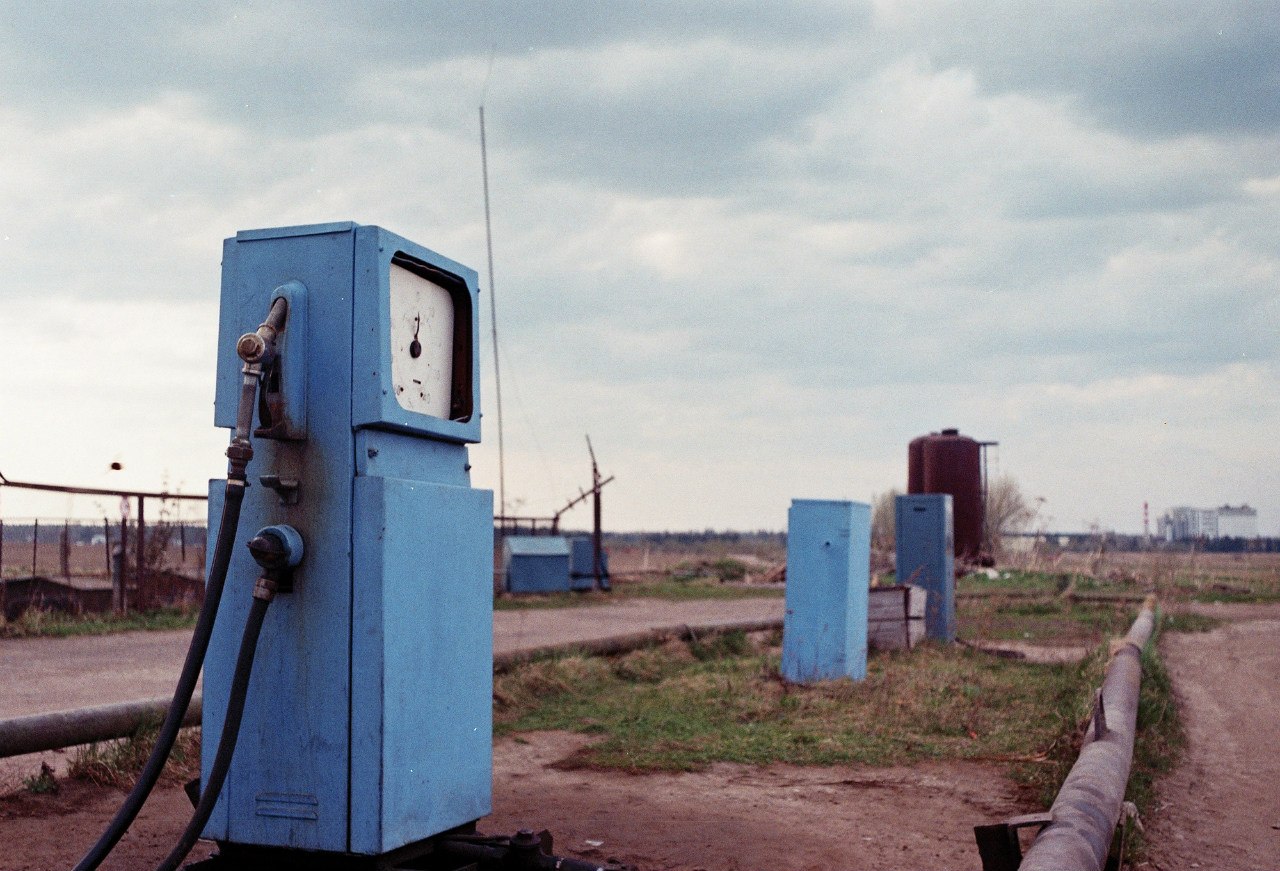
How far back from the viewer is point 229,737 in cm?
334

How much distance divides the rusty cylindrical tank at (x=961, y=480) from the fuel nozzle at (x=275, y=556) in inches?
1073

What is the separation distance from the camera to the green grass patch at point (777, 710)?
727cm

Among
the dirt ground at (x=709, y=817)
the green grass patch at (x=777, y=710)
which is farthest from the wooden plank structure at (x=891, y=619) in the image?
the dirt ground at (x=709, y=817)

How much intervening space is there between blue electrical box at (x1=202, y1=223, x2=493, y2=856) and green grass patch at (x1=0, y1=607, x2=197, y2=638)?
11.1 meters

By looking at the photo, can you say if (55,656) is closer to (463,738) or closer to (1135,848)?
(463,738)

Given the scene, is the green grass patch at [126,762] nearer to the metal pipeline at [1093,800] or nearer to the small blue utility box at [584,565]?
the metal pipeline at [1093,800]

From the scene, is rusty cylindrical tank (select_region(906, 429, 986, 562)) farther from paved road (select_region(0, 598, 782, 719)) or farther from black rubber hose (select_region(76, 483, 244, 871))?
black rubber hose (select_region(76, 483, 244, 871))

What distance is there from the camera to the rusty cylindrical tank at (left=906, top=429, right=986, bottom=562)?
29.8m

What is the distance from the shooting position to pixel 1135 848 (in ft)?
16.1

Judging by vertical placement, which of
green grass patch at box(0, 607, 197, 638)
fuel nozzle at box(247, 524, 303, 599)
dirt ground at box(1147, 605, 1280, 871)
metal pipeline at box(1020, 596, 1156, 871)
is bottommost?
dirt ground at box(1147, 605, 1280, 871)

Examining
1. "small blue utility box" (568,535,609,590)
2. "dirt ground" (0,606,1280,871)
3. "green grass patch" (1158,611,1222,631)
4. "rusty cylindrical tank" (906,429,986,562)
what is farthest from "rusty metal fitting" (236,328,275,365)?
"rusty cylindrical tank" (906,429,986,562)

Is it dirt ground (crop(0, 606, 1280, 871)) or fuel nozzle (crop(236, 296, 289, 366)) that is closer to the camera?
fuel nozzle (crop(236, 296, 289, 366))

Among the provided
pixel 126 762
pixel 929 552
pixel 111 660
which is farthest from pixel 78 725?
pixel 929 552

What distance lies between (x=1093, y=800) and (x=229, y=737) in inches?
115
